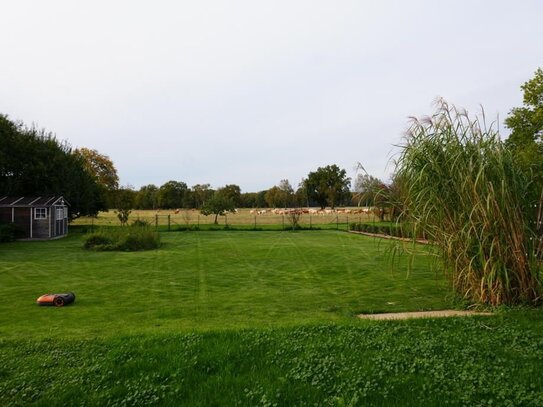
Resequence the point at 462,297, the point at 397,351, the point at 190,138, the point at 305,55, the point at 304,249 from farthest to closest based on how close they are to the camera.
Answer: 1. the point at 190,138
2. the point at 304,249
3. the point at 305,55
4. the point at 462,297
5. the point at 397,351

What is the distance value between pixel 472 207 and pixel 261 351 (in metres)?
3.51

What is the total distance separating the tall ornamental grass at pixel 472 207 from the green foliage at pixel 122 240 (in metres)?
12.0

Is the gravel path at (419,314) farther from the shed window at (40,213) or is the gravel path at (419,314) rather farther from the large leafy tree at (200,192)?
the large leafy tree at (200,192)

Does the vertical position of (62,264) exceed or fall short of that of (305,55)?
it falls short

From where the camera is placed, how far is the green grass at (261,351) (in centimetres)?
283

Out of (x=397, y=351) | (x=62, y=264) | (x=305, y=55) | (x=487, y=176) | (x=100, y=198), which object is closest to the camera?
(x=397, y=351)

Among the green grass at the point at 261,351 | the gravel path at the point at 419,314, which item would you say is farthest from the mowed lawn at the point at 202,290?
the gravel path at the point at 419,314

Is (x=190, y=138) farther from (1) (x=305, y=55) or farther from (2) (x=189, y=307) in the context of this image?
(2) (x=189, y=307)

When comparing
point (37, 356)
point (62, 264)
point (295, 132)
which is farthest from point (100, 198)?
point (37, 356)

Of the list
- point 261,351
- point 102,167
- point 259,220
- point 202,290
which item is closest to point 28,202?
point 202,290

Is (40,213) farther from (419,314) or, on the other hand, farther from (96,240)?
(419,314)

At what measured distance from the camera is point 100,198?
101 feet

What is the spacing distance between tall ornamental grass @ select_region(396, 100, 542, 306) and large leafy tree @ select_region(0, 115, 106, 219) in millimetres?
24138

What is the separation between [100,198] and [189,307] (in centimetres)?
2756
